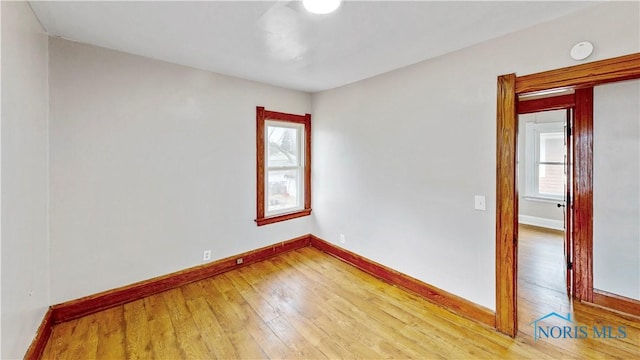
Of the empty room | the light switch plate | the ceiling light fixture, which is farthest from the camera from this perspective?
the light switch plate

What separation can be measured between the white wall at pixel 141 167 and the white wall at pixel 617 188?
360cm

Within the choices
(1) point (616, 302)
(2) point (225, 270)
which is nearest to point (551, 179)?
(1) point (616, 302)

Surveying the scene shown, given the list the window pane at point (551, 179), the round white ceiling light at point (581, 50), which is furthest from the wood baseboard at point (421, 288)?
the window pane at point (551, 179)

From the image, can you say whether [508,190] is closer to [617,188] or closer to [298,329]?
[617,188]

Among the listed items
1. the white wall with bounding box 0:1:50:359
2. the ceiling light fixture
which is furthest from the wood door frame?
the white wall with bounding box 0:1:50:359

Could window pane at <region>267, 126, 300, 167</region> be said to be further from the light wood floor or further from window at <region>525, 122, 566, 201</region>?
window at <region>525, 122, 566, 201</region>

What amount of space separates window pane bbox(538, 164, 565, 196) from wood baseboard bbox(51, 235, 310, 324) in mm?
5579

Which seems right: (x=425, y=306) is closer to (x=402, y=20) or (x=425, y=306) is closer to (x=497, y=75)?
(x=497, y=75)

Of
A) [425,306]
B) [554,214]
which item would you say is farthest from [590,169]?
[554,214]

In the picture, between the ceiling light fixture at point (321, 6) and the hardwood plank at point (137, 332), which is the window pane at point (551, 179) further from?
the hardwood plank at point (137, 332)

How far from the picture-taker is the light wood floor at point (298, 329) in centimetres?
194

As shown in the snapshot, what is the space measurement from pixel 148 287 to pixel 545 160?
7163 millimetres

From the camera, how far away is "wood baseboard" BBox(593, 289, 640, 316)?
2.32m

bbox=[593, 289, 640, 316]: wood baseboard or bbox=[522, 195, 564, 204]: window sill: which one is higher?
bbox=[522, 195, 564, 204]: window sill
